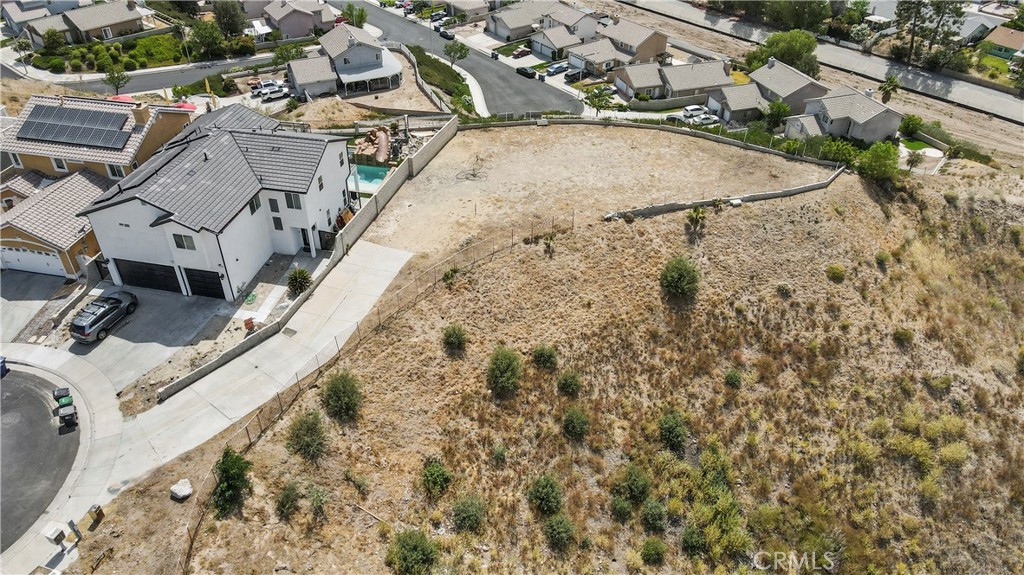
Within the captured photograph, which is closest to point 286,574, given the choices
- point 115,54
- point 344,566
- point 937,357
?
point 344,566

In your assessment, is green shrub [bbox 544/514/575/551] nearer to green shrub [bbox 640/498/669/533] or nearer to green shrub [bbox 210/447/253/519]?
green shrub [bbox 640/498/669/533]

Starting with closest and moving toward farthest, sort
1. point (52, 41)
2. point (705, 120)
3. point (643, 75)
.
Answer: point (705, 120) < point (643, 75) < point (52, 41)

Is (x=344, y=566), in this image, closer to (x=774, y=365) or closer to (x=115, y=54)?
(x=774, y=365)

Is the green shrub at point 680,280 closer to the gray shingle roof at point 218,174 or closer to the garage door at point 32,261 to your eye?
the gray shingle roof at point 218,174

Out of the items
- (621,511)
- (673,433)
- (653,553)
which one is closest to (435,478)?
(621,511)

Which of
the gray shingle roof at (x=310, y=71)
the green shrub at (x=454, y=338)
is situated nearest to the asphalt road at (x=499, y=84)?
the gray shingle roof at (x=310, y=71)

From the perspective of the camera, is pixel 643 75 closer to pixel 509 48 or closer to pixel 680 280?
pixel 509 48
